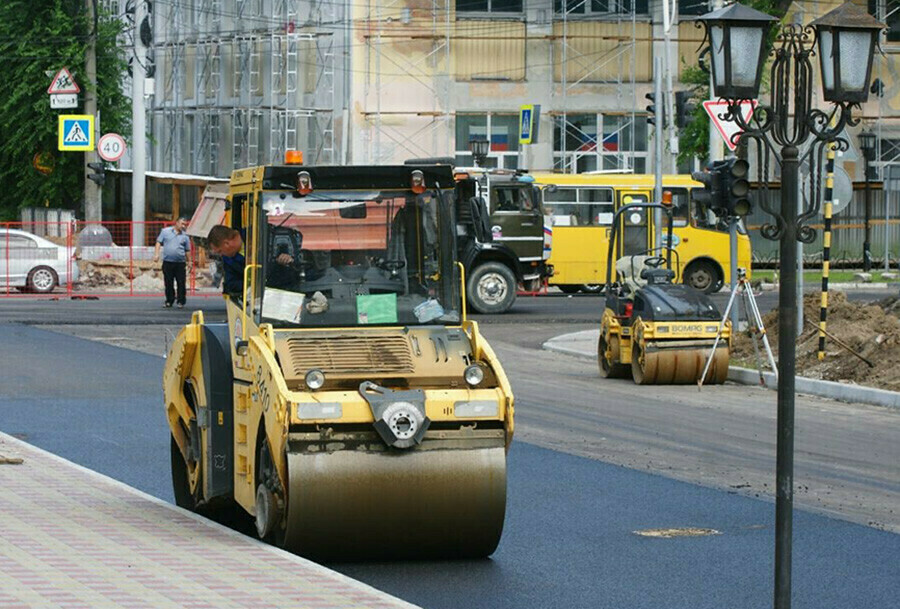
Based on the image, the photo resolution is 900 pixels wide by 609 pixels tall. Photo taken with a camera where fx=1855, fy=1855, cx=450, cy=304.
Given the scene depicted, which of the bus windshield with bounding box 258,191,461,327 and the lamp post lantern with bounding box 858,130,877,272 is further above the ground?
the lamp post lantern with bounding box 858,130,877,272

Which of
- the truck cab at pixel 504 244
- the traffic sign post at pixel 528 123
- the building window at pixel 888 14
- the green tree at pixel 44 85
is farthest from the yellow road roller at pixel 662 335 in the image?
the building window at pixel 888 14

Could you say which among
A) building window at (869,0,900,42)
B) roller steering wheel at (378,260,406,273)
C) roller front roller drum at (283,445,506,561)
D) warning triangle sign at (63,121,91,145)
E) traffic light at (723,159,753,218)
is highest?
building window at (869,0,900,42)

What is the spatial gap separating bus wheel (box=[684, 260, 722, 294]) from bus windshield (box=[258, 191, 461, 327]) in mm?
30627

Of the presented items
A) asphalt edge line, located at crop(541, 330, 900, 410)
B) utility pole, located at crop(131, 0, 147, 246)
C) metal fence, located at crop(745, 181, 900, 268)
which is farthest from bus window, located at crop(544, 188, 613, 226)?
asphalt edge line, located at crop(541, 330, 900, 410)

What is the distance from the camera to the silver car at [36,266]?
133 ft

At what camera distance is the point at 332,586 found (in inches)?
353

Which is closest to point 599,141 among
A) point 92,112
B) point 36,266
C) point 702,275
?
point 702,275

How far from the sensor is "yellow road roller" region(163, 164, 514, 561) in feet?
32.9

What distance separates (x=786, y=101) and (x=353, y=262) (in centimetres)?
347

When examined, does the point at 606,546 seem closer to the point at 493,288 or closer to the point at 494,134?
the point at 493,288

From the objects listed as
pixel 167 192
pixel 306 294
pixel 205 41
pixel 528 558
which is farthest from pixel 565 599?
pixel 205 41

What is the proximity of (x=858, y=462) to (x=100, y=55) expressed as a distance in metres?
40.7

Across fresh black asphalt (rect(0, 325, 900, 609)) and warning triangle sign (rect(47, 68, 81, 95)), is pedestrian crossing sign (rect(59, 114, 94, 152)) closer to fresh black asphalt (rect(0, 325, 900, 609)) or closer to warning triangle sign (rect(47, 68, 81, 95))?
warning triangle sign (rect(47, 68, 81, 95))

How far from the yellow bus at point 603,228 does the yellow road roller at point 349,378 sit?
96.9 ft
